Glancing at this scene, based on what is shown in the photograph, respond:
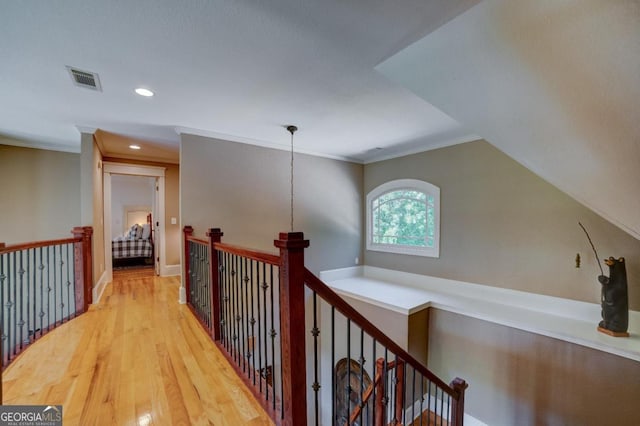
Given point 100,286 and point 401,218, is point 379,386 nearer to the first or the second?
point 401,218

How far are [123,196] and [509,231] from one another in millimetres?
10524

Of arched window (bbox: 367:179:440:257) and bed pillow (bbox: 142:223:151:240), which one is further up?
arched window (bbox: 367:179:440:257)

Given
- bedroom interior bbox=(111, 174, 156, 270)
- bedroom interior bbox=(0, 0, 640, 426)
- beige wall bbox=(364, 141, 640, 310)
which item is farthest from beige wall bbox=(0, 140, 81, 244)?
beige wall bbox=(364, 141, 640, 310)

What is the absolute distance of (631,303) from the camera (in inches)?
104

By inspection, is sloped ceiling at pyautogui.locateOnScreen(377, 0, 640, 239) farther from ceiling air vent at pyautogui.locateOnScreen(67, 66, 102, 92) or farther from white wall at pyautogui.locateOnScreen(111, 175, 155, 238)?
white wall at pyautogui.locateOnScreen(111, 175, 155, 238)

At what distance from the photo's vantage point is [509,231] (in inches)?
135

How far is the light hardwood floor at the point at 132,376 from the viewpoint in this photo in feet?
4.90

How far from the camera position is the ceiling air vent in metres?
2.00

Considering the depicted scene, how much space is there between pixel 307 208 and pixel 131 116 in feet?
8.95

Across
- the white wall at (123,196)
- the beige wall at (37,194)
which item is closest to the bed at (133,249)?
the beige wall at (37,194)

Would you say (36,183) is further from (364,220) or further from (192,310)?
(364,220)

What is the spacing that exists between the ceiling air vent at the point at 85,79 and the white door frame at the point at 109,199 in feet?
Answer: 9.36

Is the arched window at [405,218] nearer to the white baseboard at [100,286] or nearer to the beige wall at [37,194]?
the white baseboard at [100,286]

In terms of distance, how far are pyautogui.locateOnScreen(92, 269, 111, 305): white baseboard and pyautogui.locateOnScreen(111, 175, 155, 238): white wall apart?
4642 millimetres
